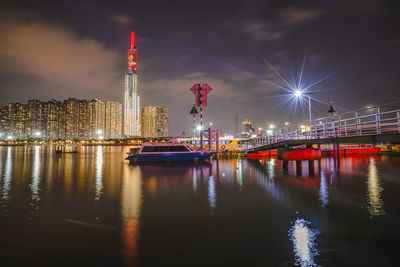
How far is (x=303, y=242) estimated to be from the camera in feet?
23.9

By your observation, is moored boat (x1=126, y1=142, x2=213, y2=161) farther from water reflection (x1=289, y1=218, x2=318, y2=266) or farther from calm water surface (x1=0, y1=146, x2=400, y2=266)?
water reflection (x1=289, y1=218, x2=318, y2=266)

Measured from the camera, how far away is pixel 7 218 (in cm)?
977


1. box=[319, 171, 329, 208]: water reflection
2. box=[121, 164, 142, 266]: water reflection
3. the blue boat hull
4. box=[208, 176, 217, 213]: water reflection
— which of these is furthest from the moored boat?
box=[319, 171, 329, 208]: water reflection

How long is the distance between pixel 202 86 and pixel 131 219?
73.9 feet

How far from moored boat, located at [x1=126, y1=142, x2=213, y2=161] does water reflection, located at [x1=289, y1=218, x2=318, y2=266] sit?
2311 centimetres

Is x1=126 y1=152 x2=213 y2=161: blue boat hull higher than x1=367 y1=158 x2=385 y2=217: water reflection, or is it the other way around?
x1=126 y1=152 x2=213 y2=161: blue boat hull

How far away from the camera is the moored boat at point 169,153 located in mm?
31953

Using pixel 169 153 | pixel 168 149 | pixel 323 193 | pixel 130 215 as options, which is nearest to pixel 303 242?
pixel 130 215

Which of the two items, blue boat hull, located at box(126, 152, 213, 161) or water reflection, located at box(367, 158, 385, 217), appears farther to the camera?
blue boat hull, located at box(126, 152, 213, 161)

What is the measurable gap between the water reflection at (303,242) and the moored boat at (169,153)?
23.1 m

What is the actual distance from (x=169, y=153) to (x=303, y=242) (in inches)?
1017

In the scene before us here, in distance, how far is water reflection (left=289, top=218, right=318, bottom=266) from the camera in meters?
6.23

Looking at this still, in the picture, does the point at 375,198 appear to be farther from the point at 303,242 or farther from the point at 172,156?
the point at 172,156

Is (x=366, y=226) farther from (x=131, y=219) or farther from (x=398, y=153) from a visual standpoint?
(x=398, y=153)
